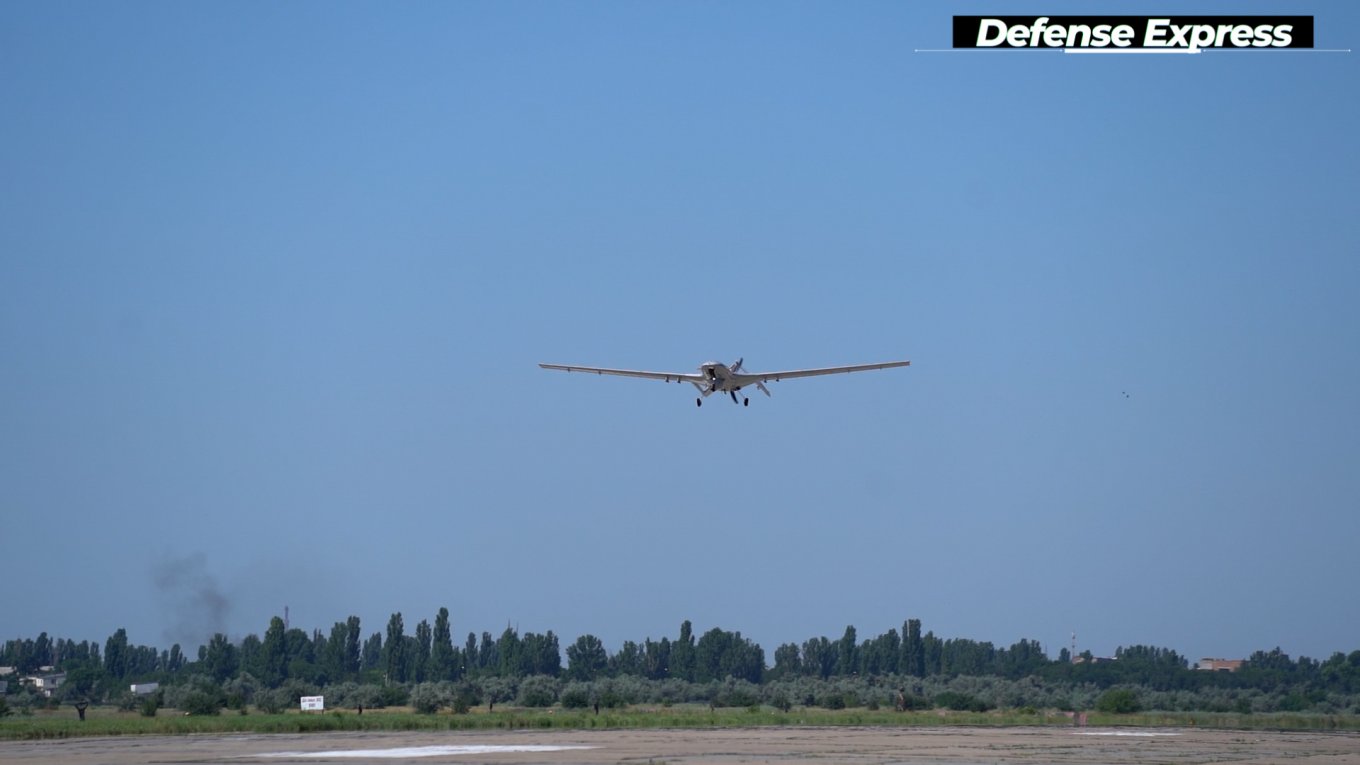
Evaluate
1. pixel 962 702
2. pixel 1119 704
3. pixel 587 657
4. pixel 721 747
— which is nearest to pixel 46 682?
pixel 587 657

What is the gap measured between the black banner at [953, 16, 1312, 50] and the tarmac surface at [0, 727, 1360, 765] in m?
26.5

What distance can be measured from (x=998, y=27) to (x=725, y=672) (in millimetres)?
124686

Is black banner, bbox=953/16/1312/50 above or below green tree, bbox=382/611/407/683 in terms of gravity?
above

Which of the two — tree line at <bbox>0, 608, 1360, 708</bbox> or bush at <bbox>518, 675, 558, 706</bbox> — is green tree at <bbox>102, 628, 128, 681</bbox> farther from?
bush at <bbox>518, 675, 558, 706</bbox>

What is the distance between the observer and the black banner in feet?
181

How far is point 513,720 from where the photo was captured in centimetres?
8206

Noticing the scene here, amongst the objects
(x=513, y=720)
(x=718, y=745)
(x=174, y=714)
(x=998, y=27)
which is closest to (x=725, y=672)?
(x=174, y=714)

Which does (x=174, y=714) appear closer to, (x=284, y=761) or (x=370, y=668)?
(x=284, y=761)

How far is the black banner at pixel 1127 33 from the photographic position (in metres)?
55.2

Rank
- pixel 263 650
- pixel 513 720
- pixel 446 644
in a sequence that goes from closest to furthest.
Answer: pixel 513 720
pixel 263 650
pixel 446 644

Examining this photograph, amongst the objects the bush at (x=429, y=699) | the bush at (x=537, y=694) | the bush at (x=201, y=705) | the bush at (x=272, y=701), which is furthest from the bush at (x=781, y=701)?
the bush at (x=201, y=705)

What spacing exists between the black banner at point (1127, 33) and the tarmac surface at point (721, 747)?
26.5 metres

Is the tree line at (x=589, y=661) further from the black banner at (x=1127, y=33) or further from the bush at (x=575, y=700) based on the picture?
the black banner at (x=1127, y=33)

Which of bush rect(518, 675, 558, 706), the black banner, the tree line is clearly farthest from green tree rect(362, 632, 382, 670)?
the black banner
